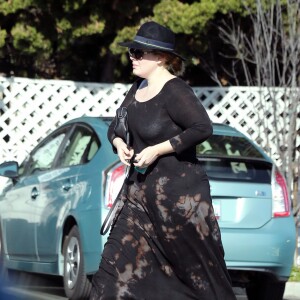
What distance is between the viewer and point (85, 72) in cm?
1653

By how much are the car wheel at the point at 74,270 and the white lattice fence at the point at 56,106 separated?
21.0 ft

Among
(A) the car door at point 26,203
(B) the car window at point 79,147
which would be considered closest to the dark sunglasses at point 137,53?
(B) the car window at point 79,147

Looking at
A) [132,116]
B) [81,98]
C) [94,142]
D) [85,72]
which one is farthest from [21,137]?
[132,116]

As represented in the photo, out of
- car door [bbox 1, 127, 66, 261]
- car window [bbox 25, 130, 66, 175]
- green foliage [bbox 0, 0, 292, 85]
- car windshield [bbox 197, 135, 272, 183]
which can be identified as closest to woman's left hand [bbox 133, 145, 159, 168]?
car windshield [bbox 197, 135, 272, 183]

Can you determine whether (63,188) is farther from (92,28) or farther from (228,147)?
(92,28)

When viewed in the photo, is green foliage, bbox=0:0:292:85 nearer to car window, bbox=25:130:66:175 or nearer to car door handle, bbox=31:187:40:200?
car window, bbox=25:130:66:175

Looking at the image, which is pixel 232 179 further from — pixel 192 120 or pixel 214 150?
pixel 192 120

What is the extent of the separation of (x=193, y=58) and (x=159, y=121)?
29.1 feet

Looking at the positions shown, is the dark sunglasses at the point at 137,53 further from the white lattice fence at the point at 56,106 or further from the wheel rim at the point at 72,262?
the white lattice fence at the point at 56,106

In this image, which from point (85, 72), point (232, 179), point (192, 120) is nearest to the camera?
point (192, 120)

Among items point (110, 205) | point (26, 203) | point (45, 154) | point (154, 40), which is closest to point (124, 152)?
point (154, 40)

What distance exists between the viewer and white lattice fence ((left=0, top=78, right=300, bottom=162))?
1478 centimetres

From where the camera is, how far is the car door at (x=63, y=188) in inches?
333

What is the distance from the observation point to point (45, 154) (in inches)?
375
